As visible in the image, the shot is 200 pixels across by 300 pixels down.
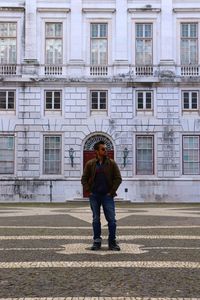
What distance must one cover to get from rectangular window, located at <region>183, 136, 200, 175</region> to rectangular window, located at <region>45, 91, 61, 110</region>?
8.32 m

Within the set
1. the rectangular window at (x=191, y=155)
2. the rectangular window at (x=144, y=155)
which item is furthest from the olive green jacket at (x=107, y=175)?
the rectangular window at (x=191, y=155)

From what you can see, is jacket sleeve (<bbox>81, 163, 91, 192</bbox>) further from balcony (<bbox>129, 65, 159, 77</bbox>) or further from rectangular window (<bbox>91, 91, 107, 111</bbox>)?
balcony (<bbox>129, 65, 159, 77</bbox>)

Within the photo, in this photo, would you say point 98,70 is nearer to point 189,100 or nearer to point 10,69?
point 10,69

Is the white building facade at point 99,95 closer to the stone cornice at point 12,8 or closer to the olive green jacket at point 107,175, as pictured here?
the stone cornice at point 12,8

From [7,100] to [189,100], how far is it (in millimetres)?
11591

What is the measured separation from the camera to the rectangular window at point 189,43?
36.1 m

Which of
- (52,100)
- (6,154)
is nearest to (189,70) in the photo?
(52,100)

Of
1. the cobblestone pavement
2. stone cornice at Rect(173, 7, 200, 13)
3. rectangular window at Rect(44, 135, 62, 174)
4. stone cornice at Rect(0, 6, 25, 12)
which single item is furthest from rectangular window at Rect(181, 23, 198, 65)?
the cobblestone pavement

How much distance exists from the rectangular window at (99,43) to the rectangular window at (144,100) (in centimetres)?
307

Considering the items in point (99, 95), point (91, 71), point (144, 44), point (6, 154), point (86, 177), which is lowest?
point (86, 177)

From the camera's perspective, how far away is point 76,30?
1419 inches

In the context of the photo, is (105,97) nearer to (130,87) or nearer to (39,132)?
(130,87)

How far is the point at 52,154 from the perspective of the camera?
3541cm

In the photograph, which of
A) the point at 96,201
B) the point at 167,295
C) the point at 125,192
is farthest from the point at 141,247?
the point at 125,192
